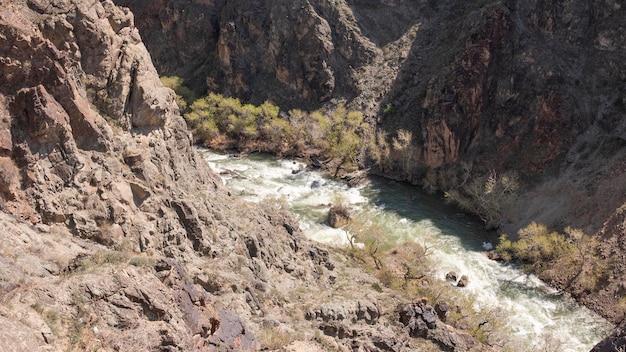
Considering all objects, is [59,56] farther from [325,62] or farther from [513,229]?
[325,62]

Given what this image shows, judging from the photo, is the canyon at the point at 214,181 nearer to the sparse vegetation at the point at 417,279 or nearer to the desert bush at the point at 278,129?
the sparse vegetation at the point at 417,279

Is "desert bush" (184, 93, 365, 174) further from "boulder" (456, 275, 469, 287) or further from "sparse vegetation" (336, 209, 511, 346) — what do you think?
"boulder" (456, 275, 469, 287)

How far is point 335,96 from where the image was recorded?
221ft

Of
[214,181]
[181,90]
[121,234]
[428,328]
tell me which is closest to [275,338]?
[121,234]

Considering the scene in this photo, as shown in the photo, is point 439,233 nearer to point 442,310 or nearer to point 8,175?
point 442,310

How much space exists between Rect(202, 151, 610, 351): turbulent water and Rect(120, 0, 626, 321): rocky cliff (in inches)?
111

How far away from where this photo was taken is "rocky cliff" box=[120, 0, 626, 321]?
43688mm

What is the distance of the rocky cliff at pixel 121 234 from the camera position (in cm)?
1197

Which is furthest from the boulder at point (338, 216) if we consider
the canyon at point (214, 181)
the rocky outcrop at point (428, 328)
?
the rocky outcrop at point (428, 328)

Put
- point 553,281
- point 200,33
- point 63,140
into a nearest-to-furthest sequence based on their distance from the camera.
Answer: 1. point 63,140
2. point 553,281
3. point 200,33

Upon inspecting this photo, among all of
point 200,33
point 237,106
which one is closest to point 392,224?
point 237,106

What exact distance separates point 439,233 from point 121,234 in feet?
103

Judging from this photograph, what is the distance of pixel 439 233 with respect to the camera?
138ft

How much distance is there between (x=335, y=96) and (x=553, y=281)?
40.4m
